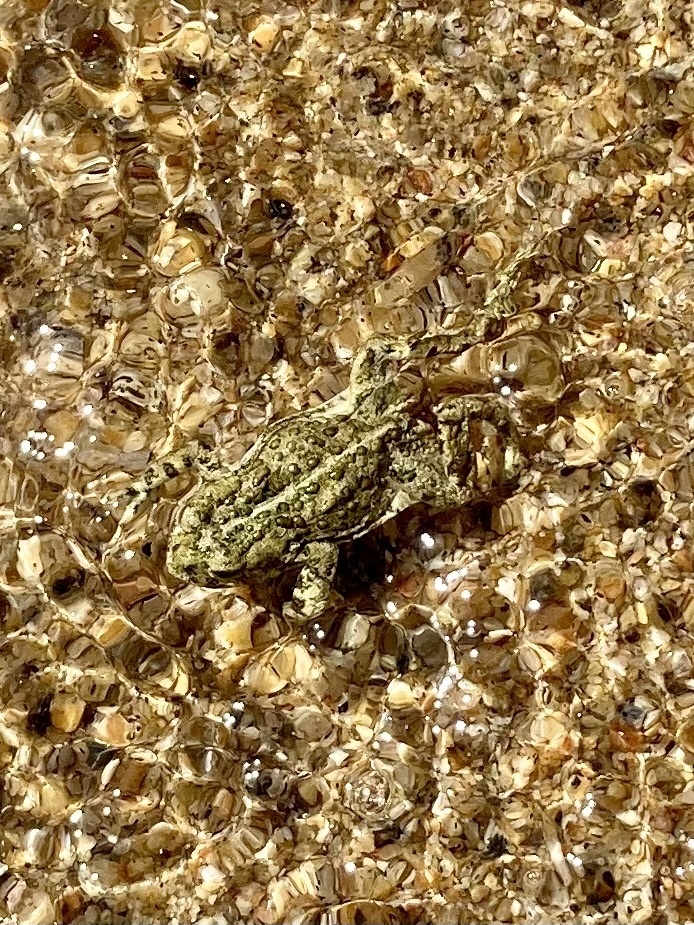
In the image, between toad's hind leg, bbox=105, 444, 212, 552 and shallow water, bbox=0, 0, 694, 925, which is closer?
shallow water, bbox=0, 0, 694, 925

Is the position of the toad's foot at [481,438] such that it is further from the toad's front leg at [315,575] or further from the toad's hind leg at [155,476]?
the toad's hind leg at [155,476]

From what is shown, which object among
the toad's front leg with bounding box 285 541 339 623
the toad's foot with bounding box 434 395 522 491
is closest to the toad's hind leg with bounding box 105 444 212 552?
the toad's front leg with bounding box 285 541 339 623

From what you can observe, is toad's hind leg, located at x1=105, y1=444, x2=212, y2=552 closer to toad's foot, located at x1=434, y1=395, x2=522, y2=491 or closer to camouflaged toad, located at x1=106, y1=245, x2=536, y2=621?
camouflaged toad, located at x1=106, y1=245, x2=536, y2=621

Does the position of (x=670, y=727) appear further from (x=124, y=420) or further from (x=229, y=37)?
(x=229, y=37)

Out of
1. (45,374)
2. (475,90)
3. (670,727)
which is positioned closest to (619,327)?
(475,90)

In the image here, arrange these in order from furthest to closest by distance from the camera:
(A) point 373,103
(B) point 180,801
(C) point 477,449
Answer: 1. (A) point 373,103
2. (C) point 477,449
3. (B) point 180,801

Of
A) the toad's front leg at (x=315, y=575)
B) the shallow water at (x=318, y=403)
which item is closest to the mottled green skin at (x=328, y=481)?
the toad's front leg at (x=315, y=575)

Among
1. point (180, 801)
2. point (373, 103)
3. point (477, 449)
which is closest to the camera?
point (180, 801)
